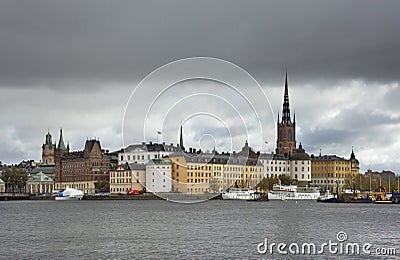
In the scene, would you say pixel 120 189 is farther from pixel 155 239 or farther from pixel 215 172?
pixel 155 239

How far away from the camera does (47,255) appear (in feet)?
116

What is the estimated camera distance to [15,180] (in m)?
176

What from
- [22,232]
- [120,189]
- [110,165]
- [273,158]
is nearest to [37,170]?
[110,165]

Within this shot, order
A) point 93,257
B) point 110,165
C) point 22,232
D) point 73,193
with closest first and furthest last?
point 93,257
point 22,232
point 73,193
point 110,165

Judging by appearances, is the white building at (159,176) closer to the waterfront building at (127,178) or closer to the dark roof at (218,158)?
the waterfront building at (127,178)

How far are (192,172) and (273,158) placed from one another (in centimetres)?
3366

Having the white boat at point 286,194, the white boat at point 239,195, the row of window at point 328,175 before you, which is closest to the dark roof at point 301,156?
the row of window at point 328,175

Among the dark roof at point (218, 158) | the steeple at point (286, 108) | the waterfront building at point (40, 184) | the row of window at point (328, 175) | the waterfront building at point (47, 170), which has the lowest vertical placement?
the waterfront building at point (40, 184)

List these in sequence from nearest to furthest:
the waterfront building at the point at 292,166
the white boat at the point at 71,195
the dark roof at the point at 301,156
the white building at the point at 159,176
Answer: the white building at the point at 159,176 → the white boat at the point at 71,195 → the waterfront building at the point at 292,166 → the dark roof at the point at 301,156

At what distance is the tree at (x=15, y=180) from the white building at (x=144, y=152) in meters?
30.1

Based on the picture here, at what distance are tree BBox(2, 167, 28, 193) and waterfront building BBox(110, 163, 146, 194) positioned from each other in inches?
1337

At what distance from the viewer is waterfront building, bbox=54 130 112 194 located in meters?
159

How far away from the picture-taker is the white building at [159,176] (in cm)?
13788

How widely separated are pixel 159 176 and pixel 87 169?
26921 mm
